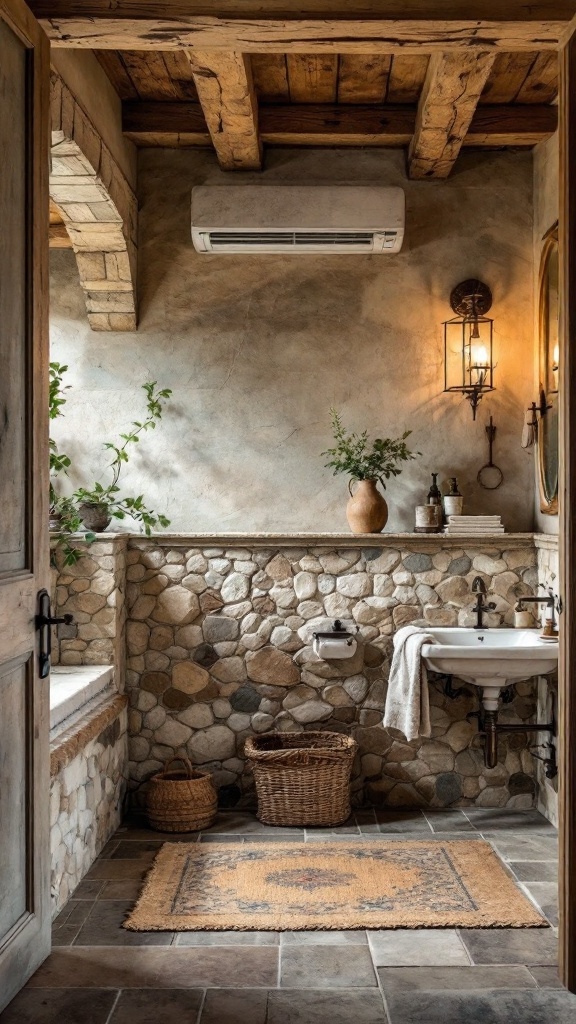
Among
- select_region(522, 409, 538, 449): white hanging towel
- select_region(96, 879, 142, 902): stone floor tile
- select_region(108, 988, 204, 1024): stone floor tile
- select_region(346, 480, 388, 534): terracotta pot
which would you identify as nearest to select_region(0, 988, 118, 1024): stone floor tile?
select_region(108, 988, 204, 1024): stone floor tile

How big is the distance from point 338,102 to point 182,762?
3.23 m

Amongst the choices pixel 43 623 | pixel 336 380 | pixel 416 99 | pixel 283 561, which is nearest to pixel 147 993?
pixel 43 623

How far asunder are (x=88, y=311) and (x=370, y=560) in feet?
6.16

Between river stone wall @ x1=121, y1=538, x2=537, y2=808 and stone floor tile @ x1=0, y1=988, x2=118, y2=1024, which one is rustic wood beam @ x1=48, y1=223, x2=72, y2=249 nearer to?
river stone wall @ x1=121, y1=538, x2=537, y2=808

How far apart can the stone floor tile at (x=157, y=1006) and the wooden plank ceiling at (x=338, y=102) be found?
3.20 m

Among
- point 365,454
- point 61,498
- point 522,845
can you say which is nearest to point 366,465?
point 365,454

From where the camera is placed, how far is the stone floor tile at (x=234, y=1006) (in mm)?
2518

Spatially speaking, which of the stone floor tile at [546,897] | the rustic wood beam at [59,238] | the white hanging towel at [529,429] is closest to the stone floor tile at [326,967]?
the stone floor tile at [546,897]

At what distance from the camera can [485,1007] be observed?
256cm

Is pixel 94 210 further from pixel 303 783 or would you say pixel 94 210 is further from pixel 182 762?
pixel 303 783

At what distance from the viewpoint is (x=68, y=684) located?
12.7 ft

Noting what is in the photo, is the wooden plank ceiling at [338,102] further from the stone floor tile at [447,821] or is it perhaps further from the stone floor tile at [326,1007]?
the stone floor tile at [326,1007]

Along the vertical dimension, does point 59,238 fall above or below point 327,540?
above

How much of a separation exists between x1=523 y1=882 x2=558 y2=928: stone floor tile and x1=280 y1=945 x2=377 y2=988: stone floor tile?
2.25 ft
